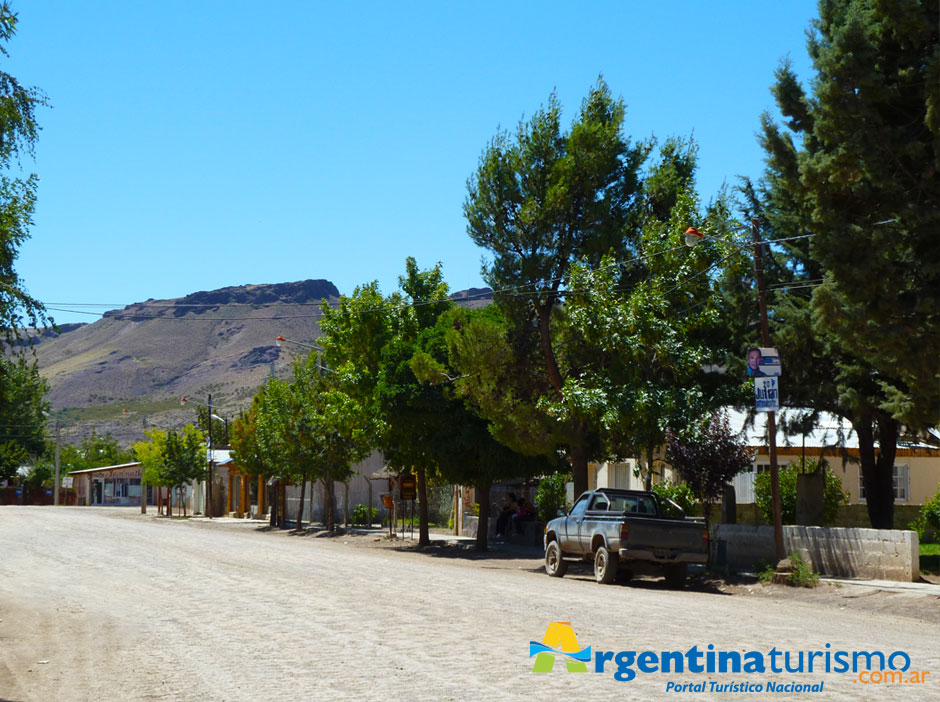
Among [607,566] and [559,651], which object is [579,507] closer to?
[607,566]

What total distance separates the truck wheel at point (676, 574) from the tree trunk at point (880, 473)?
645cm

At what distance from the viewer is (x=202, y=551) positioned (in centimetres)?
2992

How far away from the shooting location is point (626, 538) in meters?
21.2

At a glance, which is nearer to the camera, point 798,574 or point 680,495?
point 798,574

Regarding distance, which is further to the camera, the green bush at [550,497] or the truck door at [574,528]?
the green bush at [550,497]

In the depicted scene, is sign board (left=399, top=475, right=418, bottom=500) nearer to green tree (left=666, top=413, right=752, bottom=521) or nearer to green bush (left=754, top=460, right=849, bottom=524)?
green bush (left=754, top=460, right=849, bottom=524)

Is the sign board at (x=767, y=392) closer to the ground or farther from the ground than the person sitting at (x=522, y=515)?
farther from the ground

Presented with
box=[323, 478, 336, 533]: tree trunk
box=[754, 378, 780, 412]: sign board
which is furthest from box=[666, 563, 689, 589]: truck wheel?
box=[323, 478, 336, 533]: tree trunk

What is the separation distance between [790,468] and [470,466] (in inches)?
416

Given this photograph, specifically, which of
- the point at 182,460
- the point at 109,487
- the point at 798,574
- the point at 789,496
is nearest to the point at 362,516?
the point at 789,496

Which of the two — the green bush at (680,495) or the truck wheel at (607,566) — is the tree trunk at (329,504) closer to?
the green bush at (680,495)

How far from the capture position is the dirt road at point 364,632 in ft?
30.9

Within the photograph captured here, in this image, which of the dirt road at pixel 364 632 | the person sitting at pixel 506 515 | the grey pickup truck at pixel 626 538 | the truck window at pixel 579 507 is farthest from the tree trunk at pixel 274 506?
the truck window at pixel 579 507

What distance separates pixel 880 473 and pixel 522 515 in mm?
14931
